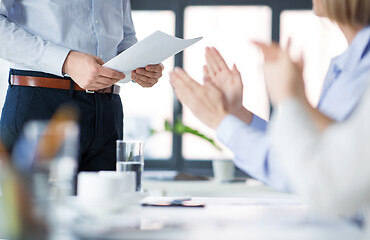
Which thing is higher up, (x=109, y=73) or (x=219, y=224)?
(x=109, y=73)

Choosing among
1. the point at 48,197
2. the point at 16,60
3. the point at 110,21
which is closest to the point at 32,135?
the point at 48,197

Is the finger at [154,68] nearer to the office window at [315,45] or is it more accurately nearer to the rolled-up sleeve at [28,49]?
the rolled-up sleeve at [28,49]

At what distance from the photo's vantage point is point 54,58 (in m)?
1.96

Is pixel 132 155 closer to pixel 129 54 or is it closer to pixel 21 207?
pixel 129 54

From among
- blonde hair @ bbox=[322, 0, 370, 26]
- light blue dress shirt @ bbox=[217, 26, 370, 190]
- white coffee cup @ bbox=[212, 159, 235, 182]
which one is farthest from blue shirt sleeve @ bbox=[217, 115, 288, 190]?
white coffee cup @ bbox=[212, 159, 235, 182]

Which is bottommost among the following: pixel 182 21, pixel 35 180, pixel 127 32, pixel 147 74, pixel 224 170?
pixel 224 170

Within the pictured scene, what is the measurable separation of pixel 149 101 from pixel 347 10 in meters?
4.71

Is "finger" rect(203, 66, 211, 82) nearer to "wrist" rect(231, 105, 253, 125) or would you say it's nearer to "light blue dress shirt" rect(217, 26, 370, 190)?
"wrist" rect(231, 105, 253, 125)

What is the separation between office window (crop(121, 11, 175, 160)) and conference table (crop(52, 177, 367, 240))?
14.1 ft

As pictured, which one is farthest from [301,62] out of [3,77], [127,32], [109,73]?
[3,77]

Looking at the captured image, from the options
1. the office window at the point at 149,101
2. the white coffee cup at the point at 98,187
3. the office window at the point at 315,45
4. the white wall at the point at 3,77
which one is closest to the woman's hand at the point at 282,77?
the white coffee cup at the point at 98,187

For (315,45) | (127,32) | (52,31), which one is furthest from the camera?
(315,45)

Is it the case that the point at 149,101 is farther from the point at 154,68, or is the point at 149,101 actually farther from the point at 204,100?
the point at 204,100

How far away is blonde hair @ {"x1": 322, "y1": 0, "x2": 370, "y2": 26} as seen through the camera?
1.12 meters
